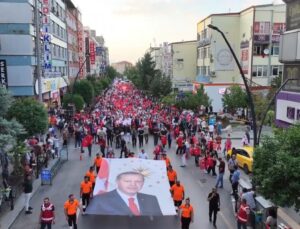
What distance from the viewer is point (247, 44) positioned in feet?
172

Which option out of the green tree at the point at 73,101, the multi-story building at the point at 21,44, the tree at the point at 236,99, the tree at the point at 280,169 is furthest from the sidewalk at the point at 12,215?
the tree at the point at 236,99

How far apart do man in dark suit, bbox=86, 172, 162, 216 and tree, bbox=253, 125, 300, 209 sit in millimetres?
3628

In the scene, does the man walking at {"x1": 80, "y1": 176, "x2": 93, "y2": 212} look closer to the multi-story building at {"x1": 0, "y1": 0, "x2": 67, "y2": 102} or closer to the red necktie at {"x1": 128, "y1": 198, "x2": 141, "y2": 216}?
the red necktie at {"x1": 128, "y1": 198, "x2": 141, "y2": 216}

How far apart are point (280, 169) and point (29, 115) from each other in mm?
15680

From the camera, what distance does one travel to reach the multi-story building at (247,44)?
1964 inches

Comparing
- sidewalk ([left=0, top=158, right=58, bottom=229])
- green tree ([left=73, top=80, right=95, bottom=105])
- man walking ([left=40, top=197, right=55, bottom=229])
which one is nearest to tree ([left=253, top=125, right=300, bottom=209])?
man walking ([left=40, top=197, right=55, bottom=229])

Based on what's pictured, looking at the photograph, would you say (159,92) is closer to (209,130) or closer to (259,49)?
(259,49)

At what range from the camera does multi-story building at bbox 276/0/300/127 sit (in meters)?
25.5

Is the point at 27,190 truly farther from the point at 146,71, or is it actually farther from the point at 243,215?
the point at 146,71

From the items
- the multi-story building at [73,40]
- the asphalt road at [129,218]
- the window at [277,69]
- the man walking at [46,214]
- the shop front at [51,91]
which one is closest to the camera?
the man walking at [46,214]

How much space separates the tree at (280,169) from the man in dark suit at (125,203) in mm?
3628

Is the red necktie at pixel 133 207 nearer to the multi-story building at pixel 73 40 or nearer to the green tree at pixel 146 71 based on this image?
the multi-story building at pixel 73 40

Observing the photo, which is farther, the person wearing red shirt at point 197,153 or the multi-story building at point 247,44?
the multi-story building at point 247,44

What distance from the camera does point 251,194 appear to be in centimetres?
1422
